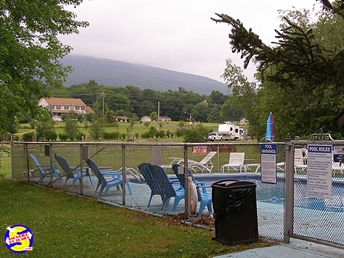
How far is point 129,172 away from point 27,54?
21.1 ft

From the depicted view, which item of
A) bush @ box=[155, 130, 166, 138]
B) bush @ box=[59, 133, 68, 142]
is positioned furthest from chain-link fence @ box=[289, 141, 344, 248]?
bush @ box=[155, 130, 166, 138]

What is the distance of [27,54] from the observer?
13.6 m

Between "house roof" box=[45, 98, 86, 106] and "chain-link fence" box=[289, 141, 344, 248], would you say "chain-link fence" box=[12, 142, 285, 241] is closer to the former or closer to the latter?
"chain-link fence" box=[289, 141, 344, 248]

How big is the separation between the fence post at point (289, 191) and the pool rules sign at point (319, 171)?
55 centimetres

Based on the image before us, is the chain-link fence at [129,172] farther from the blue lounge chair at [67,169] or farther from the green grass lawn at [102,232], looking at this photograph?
the green grass lawn at [102,232]

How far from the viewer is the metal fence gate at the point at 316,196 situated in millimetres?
6562

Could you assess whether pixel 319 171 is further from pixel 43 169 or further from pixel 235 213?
pixel 43 169

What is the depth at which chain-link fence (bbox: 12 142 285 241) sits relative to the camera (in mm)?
9391

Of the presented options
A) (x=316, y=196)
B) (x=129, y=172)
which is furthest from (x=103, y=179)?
(x=316, y=196)

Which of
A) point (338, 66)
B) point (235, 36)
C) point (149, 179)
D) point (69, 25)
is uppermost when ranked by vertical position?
point (69, 25)

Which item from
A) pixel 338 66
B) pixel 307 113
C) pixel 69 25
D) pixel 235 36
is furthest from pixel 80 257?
pixel 307 113

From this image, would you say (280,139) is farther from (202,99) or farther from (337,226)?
(202,99)

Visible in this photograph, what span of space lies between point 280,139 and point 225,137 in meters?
42.7

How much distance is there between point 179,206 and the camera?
10828mm
